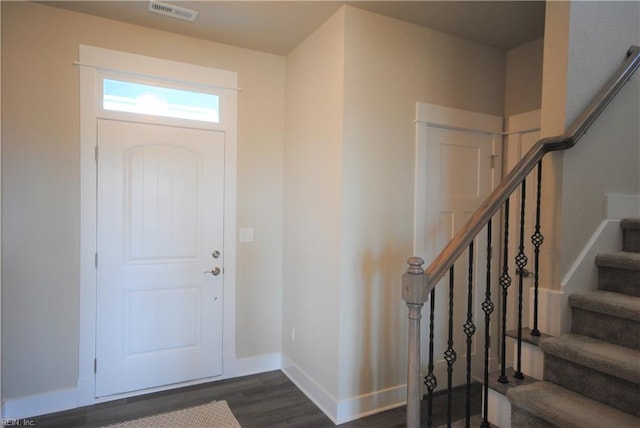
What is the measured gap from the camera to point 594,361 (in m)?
1.58

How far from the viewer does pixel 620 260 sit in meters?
1.91

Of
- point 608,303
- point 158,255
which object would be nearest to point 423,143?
point 608,303

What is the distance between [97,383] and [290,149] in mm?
2313

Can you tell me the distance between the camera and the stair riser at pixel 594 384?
1496mm

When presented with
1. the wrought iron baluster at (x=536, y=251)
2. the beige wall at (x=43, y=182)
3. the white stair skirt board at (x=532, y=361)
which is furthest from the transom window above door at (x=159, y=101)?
the white stair skirt board at (x=532, y=361)

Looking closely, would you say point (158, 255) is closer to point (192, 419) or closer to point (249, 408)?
point (192, 419)

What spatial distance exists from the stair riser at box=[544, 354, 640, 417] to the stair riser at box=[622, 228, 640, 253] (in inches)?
33.8

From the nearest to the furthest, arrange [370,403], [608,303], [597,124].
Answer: [608,303], [597,124], [370,403]

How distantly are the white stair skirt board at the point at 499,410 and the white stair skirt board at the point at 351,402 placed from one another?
0.96 meters

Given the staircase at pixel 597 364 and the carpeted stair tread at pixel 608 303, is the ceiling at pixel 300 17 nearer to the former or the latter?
the staircase at pixel 597 364

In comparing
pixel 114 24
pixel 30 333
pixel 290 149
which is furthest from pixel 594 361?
pixel 114 24

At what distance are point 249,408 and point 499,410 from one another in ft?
5.57

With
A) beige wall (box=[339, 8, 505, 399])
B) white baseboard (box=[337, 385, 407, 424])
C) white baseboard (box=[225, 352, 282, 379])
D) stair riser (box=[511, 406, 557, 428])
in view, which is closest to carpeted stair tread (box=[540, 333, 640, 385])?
stair riser (box=[511, 406, 557, 428])

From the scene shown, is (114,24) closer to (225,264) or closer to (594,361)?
(225,264)
